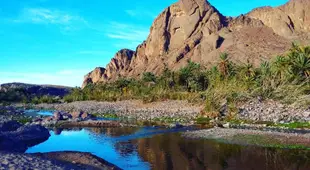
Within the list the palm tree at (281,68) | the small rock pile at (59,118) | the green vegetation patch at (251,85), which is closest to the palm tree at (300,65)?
the green vegetation patch at (251,85)

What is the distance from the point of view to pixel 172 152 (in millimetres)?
24438

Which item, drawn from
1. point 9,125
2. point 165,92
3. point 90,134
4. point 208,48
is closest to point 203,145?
point 90,134

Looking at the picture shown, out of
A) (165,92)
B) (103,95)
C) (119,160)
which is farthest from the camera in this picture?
(103,95)

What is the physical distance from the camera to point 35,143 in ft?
97.5

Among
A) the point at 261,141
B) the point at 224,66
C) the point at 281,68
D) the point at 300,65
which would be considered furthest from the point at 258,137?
the point at 224,66

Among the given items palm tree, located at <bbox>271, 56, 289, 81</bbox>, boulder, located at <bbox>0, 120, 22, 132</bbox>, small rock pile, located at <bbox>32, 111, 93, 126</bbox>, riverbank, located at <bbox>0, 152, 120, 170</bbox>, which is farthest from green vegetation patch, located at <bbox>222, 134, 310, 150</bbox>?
palm tree, located at <bbox>271, 56, 289, 81</bbox>

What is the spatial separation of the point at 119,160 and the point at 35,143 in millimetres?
10986

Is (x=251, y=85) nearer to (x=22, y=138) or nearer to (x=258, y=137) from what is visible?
(x=258, y=137)

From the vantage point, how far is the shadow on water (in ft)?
66.8

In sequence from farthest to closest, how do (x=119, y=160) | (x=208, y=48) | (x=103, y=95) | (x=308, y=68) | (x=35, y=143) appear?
(x=208, y=48)
(x=103, y=95)
(x=308, y=68)
(x=35, y=143)
(x=119, y=160)

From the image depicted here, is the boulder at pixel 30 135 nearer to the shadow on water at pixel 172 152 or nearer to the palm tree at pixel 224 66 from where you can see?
the shadow on water at pixel 172 152

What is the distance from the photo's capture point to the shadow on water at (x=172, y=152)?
20.4 meters

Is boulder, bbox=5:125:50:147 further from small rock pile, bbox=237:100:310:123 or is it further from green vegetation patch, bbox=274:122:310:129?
small rock pile, bbox=237:100:310:123

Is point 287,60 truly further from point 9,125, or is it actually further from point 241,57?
point 241,57
